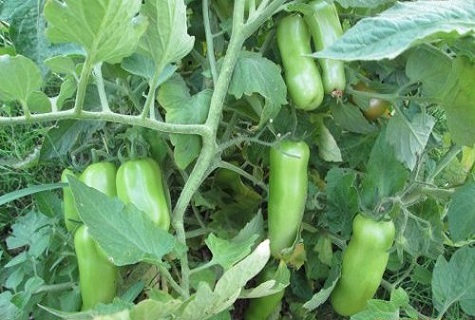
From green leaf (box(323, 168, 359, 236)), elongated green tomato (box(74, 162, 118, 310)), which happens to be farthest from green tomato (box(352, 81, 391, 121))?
elongated green tomato (box(74, 162, 118, 310))

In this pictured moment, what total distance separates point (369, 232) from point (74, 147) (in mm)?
561

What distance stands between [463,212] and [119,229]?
524 mm

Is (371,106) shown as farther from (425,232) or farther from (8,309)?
Answer: (8,309)

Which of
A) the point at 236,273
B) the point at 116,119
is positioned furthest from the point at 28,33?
the point at 236,273

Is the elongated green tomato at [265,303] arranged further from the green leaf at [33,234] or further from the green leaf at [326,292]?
the green leaf at [33,234]

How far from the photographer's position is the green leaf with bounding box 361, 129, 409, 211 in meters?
1.06

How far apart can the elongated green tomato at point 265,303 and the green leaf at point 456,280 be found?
273mm

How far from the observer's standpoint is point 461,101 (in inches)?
35.8

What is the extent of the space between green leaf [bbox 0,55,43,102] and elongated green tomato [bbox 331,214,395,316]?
56 cm

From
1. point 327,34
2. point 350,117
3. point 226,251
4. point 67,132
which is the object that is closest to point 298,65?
point 327,34

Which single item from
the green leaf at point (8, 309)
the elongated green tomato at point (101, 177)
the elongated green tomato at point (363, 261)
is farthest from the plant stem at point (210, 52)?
the green leaf at point (8, 309)

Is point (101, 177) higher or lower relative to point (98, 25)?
lower

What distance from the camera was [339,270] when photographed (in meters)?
1.08

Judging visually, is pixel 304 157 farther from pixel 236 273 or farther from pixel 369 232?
pixel 236 273
